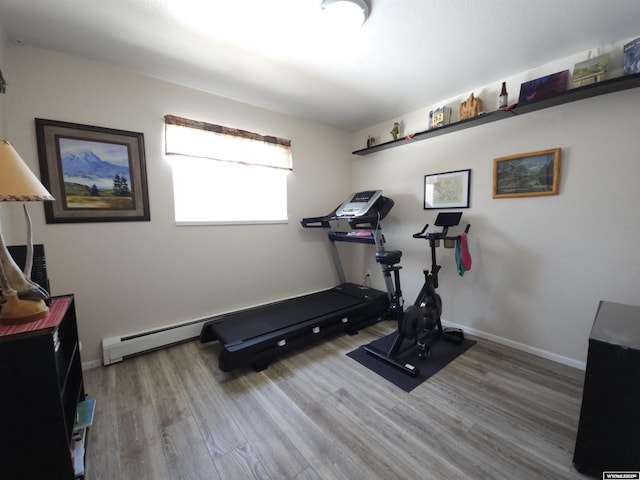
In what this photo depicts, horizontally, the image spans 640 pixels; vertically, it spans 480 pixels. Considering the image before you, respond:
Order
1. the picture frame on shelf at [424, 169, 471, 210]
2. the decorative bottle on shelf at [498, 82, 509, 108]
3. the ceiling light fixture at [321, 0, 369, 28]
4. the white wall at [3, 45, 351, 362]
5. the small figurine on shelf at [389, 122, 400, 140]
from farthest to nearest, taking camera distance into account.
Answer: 1. the small figurine on shelf at [389, 122, 400, 140]
2. the picture frame on shelf at [424, 169, 471, 210]
3. the decorative bottle on shelf at [498, 82, 509, 108]
4. the white wall at [3, 45, 351, 362]
5. the ceiling light fixture at [321, 0, 369, 28]

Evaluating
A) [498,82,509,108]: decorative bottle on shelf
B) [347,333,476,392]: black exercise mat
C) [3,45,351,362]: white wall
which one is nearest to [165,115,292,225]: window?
[3,45,351,362]: white wall

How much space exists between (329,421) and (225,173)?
260cm

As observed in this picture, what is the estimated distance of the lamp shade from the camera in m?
1.02

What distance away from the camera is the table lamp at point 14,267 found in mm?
1040

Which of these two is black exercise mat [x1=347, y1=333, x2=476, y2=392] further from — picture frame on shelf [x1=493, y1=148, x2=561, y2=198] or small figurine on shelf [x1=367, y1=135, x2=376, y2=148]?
small figurine on shelf [x1=367, y1=135, x2=376, y2=148]

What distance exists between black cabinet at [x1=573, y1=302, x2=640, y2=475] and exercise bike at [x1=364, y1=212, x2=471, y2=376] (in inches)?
37.8

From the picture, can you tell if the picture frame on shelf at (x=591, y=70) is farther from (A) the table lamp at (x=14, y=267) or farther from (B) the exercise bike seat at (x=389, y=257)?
(A) the table lamp at (x=14, y=267)

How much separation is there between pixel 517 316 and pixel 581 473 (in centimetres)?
138

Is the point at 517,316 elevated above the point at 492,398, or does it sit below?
above

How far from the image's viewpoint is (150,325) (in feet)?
8.13

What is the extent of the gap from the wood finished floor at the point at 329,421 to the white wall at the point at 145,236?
22.5 inches

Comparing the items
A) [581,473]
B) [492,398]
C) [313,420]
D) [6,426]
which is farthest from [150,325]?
[581,473]

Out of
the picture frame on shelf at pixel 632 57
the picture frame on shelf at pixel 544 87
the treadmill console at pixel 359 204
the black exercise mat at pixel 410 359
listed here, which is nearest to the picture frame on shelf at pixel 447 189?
the treadmill console at pixel 359 204

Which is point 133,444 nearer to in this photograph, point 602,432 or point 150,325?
point 150,325
